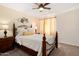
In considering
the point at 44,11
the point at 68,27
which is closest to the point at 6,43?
the point at 44,11

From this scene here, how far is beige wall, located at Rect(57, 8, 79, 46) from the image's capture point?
97.6 inches

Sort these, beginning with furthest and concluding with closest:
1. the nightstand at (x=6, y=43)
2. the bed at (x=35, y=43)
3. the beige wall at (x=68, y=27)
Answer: the beige wall at (x=68, y=27), the nightstand at (x=6, y=43), the bed at (x=35, y=43)

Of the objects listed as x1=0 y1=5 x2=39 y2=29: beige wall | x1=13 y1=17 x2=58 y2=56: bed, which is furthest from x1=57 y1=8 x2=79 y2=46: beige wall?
x1=0 y1=5 x2=39 y2=29: beige wall

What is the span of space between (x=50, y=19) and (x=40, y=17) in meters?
0.29

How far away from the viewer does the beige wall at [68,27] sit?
2478 mm

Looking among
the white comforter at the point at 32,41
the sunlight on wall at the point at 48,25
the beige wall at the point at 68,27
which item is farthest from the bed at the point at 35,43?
the beige wall at the point at 68,27

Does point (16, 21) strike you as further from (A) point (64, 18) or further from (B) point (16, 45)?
Result: (A) point (64, 18)

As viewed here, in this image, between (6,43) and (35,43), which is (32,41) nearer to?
(35,43)

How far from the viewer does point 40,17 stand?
2.12 metres

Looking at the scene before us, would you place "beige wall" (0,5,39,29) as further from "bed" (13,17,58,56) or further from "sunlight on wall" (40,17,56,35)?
"sunlight on wall" (40,17,56,35)

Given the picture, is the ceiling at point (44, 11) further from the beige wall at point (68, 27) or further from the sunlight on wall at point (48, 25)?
the beige wall at point (68, 27)

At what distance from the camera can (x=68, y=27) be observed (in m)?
2.55

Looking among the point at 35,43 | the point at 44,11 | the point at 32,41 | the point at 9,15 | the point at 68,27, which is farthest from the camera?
the point at 68,27

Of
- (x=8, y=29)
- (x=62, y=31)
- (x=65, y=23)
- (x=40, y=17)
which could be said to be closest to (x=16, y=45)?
(x=8, y=29)
